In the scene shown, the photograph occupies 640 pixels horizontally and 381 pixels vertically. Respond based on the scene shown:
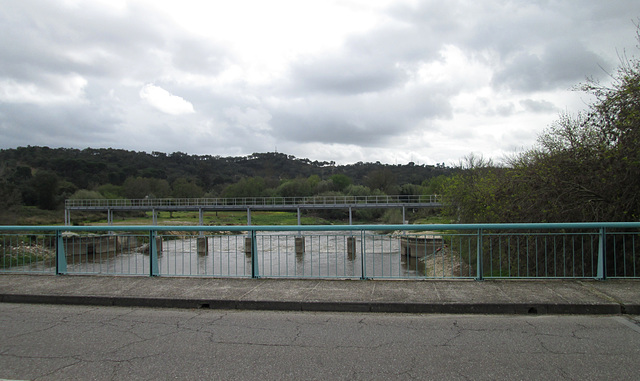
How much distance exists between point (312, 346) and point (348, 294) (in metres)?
2.20

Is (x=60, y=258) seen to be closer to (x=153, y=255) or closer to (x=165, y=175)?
(x=153, y=255)

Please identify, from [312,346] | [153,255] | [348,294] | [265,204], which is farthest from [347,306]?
[265,204]

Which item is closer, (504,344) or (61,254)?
(504,344)

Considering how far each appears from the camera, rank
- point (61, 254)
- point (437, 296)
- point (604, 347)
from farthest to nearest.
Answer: point (61, 254), point (437, 296), point (604, 347)

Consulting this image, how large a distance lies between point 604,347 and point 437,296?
2425 millimetres

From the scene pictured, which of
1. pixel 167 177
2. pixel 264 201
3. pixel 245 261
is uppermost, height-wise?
pixel 167 177

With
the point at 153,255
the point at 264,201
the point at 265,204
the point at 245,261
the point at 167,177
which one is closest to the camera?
the point at 153,255

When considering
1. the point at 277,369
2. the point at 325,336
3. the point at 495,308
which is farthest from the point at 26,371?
the point at 495,308

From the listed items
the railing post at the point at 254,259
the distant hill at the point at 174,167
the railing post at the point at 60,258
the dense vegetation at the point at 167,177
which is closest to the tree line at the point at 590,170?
the railing post at the point at 254,259

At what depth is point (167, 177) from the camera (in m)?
134

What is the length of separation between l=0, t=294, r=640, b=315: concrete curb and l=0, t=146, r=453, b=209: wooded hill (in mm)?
51050

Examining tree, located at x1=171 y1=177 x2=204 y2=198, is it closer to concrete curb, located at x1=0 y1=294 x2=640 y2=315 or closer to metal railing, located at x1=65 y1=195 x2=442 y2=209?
metal railing, located at x1=65 y1=195 x2=442 y2=209

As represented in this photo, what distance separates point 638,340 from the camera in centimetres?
489

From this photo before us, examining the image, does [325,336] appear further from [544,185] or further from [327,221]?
[327,221]
